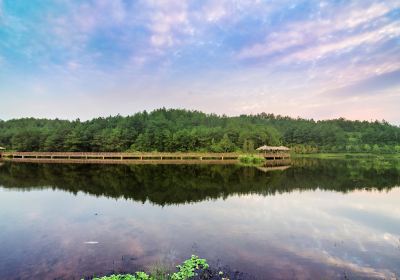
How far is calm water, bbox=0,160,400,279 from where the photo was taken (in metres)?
9.62

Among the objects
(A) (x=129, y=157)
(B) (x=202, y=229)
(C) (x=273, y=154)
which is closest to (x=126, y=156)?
(A) (x=129, y=157)

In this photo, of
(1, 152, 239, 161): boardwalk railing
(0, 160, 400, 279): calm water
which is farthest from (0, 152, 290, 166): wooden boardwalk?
(0, 160, 400, 279): calm water

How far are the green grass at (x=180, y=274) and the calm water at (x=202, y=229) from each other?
473 mm

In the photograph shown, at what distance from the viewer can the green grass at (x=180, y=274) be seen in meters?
8.18

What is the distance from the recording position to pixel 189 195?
21.5 m

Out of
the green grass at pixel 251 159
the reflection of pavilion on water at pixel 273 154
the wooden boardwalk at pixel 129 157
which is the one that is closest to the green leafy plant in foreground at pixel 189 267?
the green grass at pixel 251 159

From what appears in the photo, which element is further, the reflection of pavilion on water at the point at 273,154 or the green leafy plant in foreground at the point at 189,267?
the reflection of pavilion on water at the point at 273,154

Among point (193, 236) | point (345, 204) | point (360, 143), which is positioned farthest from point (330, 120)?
point (193, 236)

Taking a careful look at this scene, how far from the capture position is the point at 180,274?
8656 millimetres

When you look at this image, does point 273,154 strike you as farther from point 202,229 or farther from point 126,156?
point 202,229

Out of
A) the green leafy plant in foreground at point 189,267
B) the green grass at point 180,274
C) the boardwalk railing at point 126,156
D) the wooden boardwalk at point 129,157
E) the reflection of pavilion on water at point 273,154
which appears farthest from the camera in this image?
the reflection of pavilion on water at point 273,154

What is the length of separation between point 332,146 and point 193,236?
75.8m

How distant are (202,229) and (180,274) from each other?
4.89 meters

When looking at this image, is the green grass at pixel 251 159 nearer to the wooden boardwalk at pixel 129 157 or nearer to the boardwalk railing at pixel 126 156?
the wooden boardwalk at pixel 129 157
